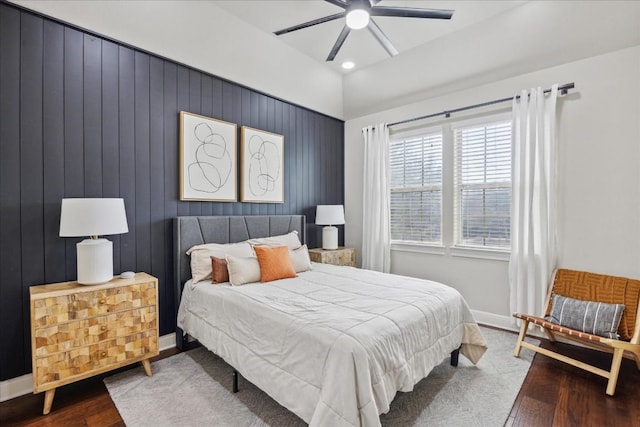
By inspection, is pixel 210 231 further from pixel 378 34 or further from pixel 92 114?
pixel 378 34

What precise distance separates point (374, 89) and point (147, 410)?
436 cm

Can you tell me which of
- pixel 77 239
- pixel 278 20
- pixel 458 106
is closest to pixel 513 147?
pixel 458 106

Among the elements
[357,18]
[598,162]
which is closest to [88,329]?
[357,18]

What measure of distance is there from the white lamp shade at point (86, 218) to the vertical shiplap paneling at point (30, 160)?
13.6 inches

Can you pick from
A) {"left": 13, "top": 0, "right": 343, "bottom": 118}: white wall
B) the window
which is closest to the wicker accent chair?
the window

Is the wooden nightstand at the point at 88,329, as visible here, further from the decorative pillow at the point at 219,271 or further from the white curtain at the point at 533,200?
the white curtain at the point at 533,200

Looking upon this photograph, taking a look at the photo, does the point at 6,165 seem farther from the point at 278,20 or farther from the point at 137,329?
the point at 278,20

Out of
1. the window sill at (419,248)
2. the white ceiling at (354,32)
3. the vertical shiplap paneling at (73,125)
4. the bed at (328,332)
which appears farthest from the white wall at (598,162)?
the vertical shiplap paneling at (73,125)

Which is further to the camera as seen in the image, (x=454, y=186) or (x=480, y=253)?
(x=454, y=186)

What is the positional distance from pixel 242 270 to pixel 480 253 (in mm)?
2677

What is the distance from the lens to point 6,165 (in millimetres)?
2100

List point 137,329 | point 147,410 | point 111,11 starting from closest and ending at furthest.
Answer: point 147,410 → point 137,329 → point 111,11

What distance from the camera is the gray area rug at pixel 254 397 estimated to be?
1859mm

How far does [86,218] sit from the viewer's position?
2.05 metres
